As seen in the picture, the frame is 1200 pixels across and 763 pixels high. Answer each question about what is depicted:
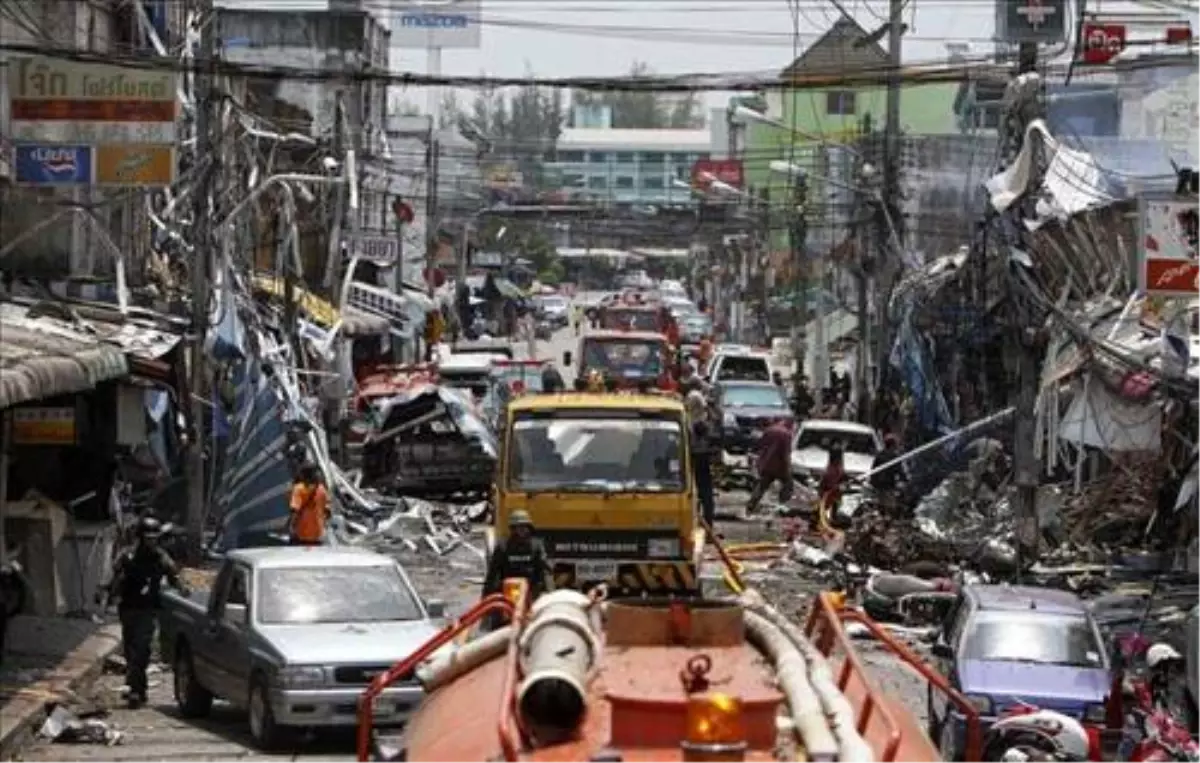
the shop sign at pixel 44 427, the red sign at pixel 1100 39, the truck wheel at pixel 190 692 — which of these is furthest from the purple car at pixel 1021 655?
the red sign at pixel 1100 39

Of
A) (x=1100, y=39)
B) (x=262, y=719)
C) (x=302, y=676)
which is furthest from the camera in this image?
(x=1100, y=39)

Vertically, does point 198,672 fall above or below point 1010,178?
below

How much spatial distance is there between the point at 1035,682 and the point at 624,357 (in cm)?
2790

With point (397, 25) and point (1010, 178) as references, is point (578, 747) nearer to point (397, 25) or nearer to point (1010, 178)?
point (1010, 178)

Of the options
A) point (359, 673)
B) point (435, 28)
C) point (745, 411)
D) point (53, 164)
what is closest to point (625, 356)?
point (745, 411)

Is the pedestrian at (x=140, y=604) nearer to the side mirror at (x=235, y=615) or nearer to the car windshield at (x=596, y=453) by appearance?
the side mirror at (x=235, y=615)

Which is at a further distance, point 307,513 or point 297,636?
point 307,513

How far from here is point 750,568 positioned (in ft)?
105

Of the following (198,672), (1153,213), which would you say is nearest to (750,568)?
(1153,213)

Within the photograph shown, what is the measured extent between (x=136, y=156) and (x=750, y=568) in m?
10.9

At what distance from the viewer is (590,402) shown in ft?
72.6

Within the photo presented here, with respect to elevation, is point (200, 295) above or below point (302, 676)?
above

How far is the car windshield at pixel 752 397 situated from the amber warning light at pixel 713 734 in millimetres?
41378

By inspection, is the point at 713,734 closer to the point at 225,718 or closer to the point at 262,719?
the point at 262,719
